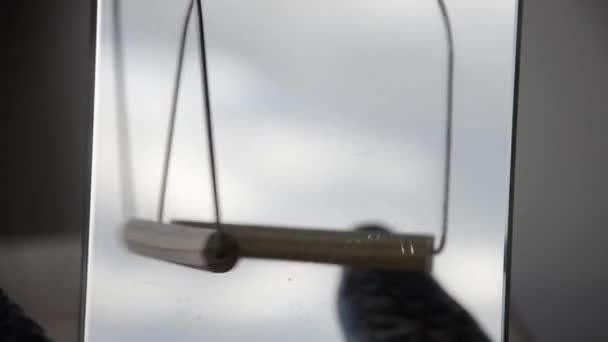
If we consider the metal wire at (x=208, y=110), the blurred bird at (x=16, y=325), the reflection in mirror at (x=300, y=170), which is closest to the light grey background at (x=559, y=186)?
the reflection in mirror at (x=300, y=170)

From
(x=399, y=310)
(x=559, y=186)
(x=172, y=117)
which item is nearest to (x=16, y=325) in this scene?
(x=172, y=117)

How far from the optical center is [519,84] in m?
0.59

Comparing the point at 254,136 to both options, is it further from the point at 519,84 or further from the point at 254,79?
the point at 519,84

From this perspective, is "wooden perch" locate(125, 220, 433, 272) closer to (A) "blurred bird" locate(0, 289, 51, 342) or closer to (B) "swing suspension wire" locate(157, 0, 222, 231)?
(B) "swing suspension wire" locate(157, 0, 222, 231)

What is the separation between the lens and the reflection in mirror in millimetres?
581

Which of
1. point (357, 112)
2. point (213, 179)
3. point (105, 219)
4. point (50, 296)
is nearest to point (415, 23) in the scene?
point (357, 112)

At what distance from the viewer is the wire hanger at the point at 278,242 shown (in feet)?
1.87

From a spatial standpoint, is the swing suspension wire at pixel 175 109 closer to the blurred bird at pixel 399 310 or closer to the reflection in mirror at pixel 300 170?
the reflection in mirror at pixel 300 170

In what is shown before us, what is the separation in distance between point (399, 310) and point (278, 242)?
137 mm

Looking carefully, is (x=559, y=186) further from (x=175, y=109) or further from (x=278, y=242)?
(x=175, y=109)

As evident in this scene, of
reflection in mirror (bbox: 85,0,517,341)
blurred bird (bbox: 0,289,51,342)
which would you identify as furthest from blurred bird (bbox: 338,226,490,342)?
blurred bird (bbox: 0,289,51,342)

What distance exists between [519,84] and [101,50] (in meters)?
0.43

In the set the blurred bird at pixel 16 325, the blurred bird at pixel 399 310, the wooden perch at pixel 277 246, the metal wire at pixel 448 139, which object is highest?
the metal wire at pixel 448 139

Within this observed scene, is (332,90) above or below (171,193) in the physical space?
above
